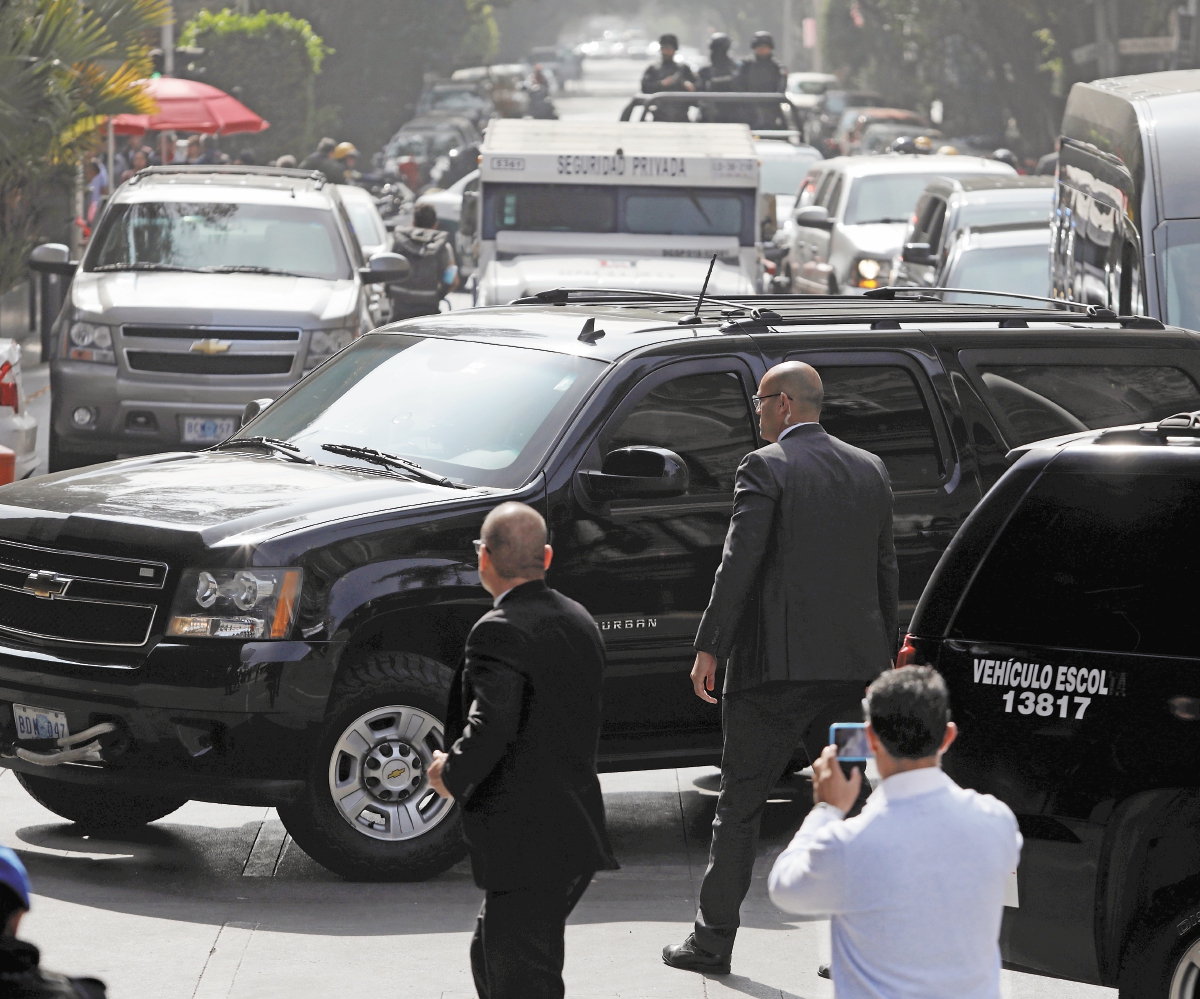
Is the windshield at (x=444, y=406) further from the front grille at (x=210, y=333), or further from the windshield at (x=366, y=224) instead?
the windshield at (x=366, y=224)

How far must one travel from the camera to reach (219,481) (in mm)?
7191

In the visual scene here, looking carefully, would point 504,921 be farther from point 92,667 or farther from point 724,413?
point 724,413

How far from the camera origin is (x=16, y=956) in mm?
2836

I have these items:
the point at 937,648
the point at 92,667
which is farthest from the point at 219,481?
the point at 937,648

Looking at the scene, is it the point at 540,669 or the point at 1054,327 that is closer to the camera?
the point at 540,669

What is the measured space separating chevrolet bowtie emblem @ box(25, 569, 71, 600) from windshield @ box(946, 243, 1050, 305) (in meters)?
10.1

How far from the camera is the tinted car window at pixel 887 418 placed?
7473 millimetres

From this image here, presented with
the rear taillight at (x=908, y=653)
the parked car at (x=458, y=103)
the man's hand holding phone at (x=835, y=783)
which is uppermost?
the man's hand holding phone at (x=835, y=783)

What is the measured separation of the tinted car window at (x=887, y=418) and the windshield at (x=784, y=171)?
2100 cm

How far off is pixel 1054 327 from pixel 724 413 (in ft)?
4.97

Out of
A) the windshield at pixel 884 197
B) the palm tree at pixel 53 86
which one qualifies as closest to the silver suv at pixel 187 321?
the palm tree at pixel 53 86

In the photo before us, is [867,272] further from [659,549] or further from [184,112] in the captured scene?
[659,549]

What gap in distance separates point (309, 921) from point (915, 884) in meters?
3.23

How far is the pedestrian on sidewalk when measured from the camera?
9.19ft
